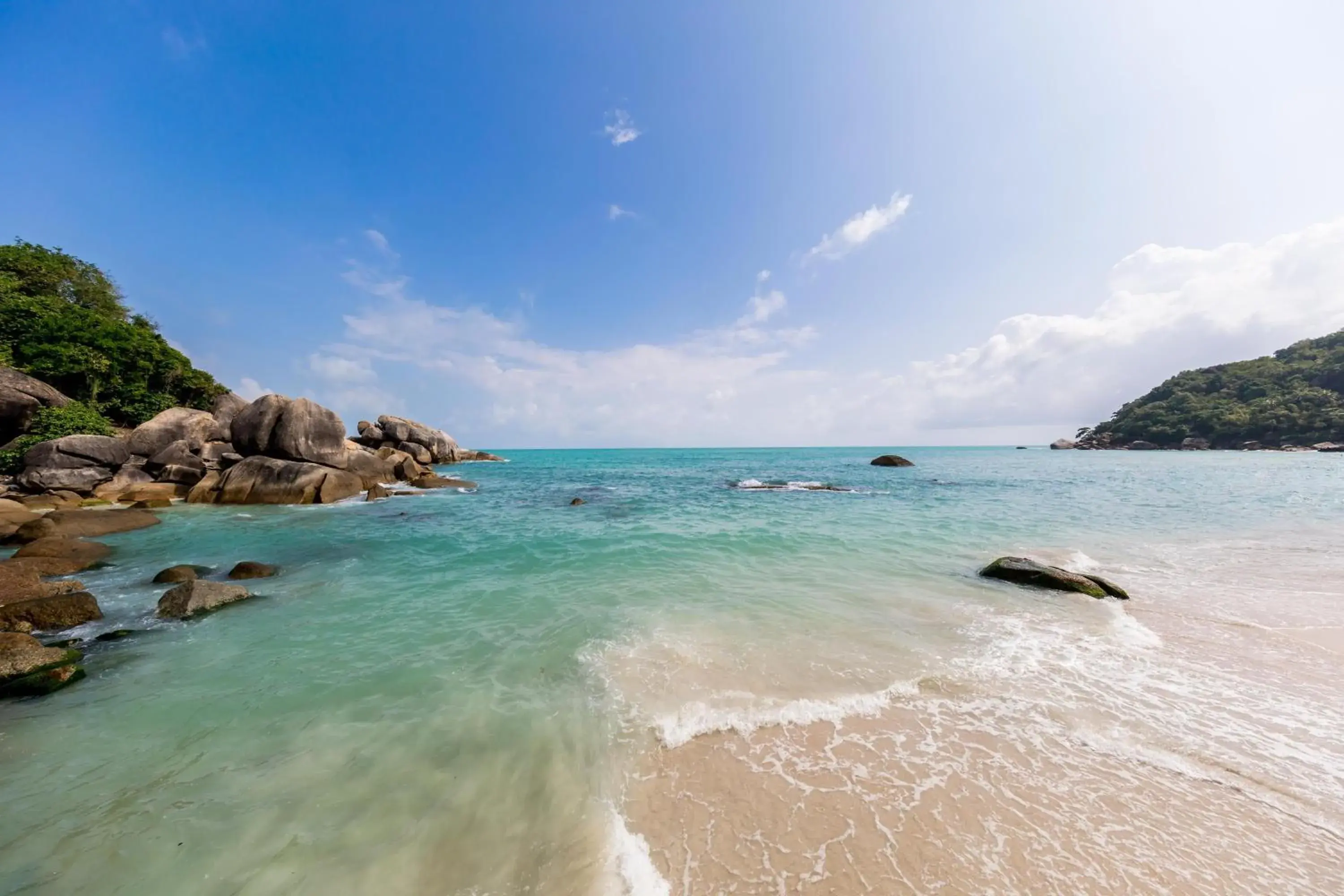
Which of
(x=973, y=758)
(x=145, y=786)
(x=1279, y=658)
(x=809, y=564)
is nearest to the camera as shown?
(x=145, y=786)

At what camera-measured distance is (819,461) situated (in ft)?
199

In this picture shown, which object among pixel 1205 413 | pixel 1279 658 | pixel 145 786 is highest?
pixel 1205 413

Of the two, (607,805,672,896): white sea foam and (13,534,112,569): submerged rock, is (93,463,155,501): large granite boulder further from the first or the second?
(607,805,672,896): white sea foam

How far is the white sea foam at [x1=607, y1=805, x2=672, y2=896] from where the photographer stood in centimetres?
276

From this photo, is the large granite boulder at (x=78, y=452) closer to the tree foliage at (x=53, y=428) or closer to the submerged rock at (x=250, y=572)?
the tree foliage at (x=53, y=428)

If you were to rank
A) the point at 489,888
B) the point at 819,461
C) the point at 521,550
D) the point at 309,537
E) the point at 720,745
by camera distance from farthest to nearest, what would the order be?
the point at 819,461
the point at 309,537
the point at 521,550
the point at 720,745
the point at 489,888

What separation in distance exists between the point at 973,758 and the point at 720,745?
7.42ft

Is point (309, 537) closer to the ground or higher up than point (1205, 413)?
closer to the ground

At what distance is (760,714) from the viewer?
4.57m

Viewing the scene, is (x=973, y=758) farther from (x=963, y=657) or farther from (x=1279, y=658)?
(x=1279, y=658)

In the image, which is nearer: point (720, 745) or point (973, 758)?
point (973, 758)

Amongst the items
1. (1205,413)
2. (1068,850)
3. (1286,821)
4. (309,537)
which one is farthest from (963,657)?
(1205,413)

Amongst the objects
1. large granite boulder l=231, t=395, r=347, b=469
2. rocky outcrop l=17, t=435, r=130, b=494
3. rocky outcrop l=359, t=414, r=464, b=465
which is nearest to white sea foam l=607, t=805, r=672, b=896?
large granite boulder l=231, t=395, r=347, b=469

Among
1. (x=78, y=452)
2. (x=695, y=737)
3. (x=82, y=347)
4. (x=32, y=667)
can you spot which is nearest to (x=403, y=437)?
(x=82, y=347)
